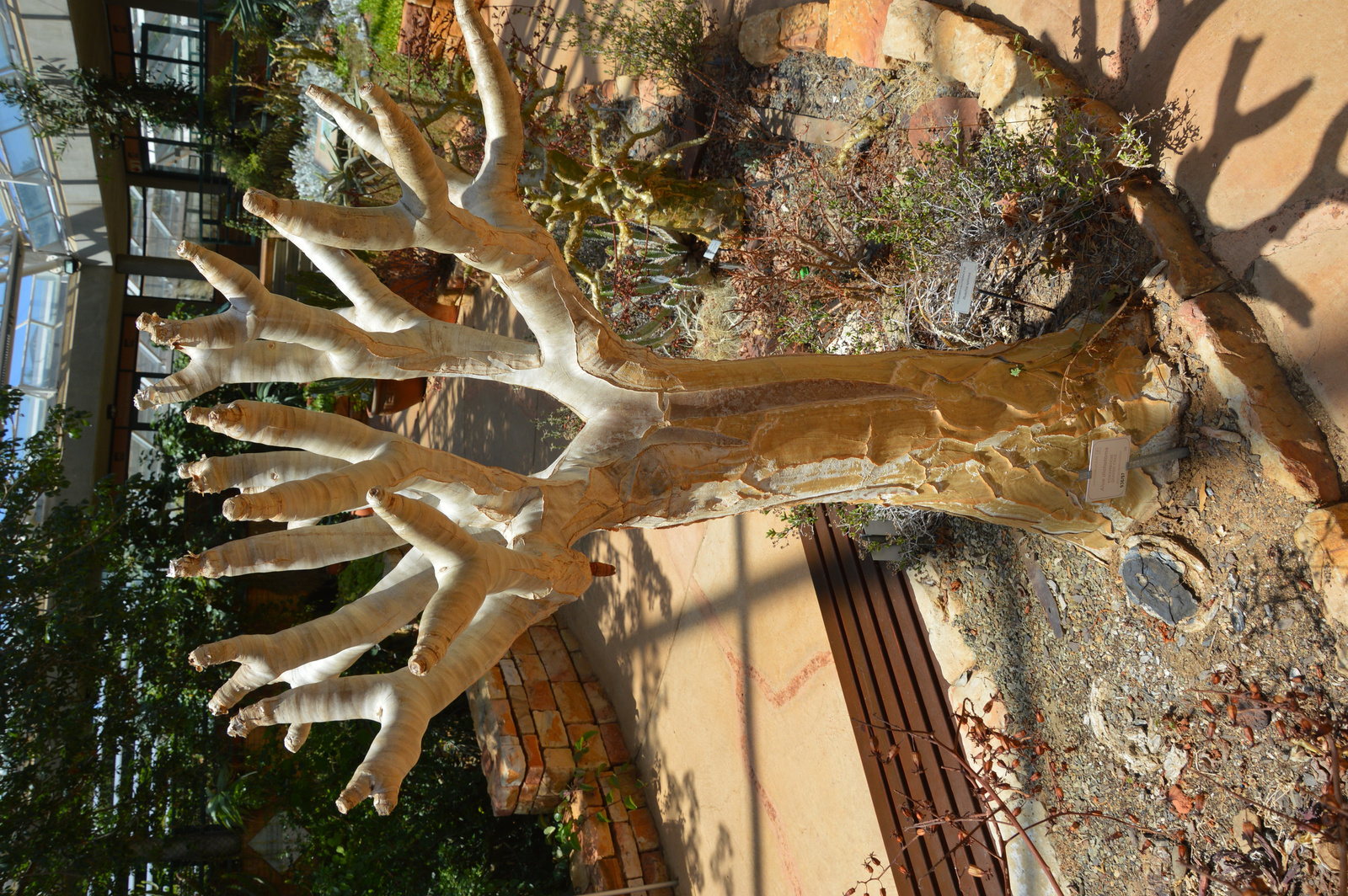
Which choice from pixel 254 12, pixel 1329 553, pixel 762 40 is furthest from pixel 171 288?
pixel 1329 553

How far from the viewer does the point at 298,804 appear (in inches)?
213

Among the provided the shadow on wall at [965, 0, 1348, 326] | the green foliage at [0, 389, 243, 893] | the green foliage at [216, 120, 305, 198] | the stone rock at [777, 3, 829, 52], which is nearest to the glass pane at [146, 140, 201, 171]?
the green foliage at [216, 120, 305, 198]

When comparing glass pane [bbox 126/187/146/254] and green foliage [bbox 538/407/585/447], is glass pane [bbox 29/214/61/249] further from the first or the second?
green foliage [bbox 538/407/585/447]

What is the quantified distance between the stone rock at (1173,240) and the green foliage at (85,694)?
582 cm

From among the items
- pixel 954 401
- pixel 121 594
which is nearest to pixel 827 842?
pixel 954 401

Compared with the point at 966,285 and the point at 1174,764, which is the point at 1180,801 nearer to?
the point at 1174,764

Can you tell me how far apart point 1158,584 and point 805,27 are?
9.53 ft

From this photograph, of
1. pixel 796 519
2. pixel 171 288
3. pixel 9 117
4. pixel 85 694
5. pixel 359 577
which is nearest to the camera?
pixel 796 519

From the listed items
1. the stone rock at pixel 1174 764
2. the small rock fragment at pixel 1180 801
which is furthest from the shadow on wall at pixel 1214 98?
the small rock fragment at pixel 1180 801

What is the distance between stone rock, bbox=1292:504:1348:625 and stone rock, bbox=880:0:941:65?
2.06 m

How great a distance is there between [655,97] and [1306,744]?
458 centimetres

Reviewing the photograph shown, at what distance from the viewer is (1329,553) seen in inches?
80.0

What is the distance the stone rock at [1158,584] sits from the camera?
2.39m

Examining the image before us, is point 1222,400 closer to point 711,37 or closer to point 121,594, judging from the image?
point 711,37
